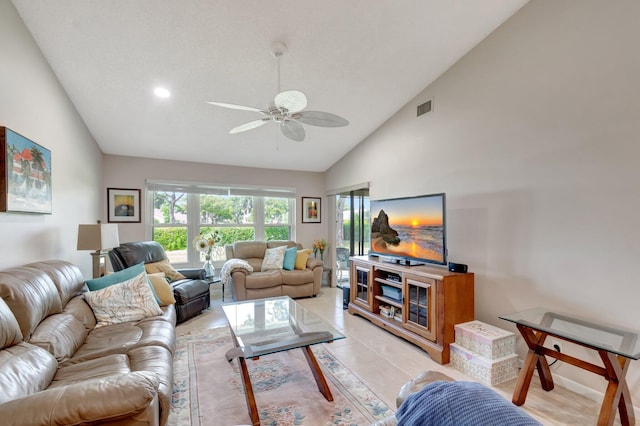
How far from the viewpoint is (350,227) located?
5.41m

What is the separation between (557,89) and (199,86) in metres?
3.36

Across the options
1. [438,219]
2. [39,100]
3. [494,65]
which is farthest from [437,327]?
[39,100]

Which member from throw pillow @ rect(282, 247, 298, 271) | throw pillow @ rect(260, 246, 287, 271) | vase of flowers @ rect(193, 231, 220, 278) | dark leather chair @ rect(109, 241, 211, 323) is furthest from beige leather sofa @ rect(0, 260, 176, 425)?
throw pillow @ rect(282, 247, 298, 271)

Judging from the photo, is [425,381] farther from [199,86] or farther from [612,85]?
[199,86]

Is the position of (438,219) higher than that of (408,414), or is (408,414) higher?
(438,219)

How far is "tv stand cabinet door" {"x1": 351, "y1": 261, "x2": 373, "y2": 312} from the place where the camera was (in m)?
3.66

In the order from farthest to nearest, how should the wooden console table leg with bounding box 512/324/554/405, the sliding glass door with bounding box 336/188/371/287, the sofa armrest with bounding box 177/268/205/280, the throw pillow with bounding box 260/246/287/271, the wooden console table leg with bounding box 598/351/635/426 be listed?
the sliding glass door with bounding box 336/188/371/287 → the throw pillow with bounding box 260/246/287/271 → the sofa armrest with bounding box 177/268/205/280 → the wooden console table leg with bounding box 512/324/554/405 → the wooden console table leg with bounding box 598/351/635/426

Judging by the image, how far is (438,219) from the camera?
2.89m

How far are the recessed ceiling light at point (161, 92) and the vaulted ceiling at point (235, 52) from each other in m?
0.07

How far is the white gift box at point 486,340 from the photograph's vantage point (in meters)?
2.36

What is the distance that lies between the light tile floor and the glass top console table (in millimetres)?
130

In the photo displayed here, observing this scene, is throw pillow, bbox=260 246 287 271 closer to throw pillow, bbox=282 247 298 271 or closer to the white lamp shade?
throw pillow, bbox=282 247 298 271

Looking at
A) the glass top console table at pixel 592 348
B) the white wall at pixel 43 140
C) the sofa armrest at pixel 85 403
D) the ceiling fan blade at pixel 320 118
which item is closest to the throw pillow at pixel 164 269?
the white wall at pixel 43 140

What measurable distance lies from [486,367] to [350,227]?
10.9 feet
